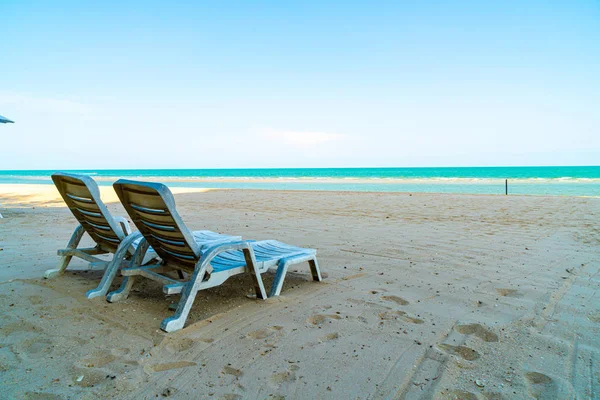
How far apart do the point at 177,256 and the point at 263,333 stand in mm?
1044

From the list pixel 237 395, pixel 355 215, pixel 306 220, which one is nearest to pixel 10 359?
pixel 237 395

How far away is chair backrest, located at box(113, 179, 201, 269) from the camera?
297cm

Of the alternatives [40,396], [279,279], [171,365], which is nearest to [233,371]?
[171,365]

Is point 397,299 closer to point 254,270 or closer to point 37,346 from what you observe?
point 254,270

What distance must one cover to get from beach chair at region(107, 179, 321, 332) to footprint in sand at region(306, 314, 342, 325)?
1.92 ft

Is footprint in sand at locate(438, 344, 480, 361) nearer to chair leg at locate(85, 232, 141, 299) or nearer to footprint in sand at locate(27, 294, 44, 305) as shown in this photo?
chair leg at locate(85, 232, 141, 299)

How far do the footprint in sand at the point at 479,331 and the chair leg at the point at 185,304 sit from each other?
196cm

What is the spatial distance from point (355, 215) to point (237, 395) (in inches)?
334

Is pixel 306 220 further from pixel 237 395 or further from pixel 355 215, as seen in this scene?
pixel 237 395

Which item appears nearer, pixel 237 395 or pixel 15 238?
pixel 237 395

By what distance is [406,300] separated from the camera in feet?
12.2

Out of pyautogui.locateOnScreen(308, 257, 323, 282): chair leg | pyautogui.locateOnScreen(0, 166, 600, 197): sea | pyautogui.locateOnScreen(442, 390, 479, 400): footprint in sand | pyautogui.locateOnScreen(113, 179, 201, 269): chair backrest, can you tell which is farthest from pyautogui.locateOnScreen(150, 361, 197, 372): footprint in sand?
pyautogui.locateOnScreen(0, 166, 600, 197): sea

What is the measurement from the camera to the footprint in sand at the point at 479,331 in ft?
9.54

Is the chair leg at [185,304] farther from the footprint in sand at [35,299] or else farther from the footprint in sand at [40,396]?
the footprint in sand at [35,299]
